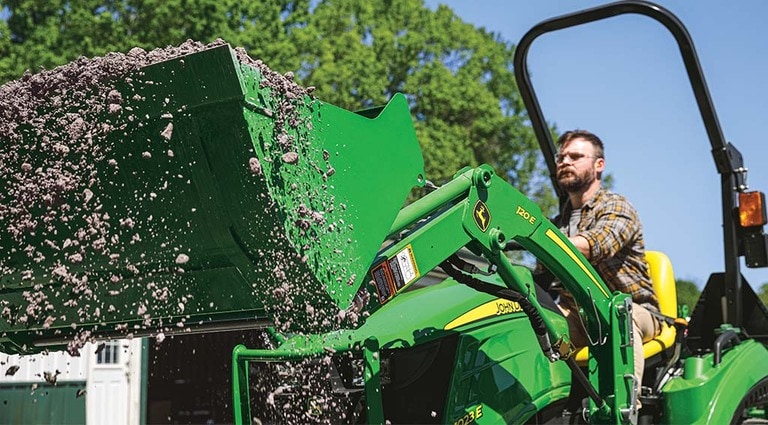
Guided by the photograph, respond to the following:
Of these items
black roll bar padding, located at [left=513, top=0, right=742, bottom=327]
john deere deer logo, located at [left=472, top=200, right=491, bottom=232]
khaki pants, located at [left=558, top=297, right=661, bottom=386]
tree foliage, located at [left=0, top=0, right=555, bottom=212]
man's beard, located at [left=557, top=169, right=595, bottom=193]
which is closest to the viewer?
john deere deer logo, located at [left=472, top=200, right=491, bottom=232]

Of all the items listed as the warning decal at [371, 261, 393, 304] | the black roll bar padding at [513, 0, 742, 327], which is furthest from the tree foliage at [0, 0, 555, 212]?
the warning decal at [371, 261, 393, 304]

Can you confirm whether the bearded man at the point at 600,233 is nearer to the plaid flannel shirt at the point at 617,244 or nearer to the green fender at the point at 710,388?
the plaid flannel shirt at the point at 617,244

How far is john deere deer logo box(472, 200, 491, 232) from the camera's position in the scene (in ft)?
10.0

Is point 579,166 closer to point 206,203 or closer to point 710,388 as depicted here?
point 710,388

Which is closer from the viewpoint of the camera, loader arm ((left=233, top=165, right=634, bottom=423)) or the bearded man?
loader arm ((left=233, top=165, right=634, bottom=423))

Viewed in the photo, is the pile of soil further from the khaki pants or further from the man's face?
the man's face

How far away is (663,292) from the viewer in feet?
14.9

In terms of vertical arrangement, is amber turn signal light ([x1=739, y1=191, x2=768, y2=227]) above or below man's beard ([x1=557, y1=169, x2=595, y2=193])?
below

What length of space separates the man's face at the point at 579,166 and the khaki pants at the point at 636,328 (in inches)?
23.7

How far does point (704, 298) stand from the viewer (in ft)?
16.2

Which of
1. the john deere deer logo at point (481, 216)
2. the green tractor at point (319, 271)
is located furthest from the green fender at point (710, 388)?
the john deere deer logo at point (481, 216)

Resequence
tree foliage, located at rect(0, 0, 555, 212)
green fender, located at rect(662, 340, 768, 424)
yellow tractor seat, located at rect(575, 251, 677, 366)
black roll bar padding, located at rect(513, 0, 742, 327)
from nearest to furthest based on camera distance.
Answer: green fender, located at rect(662, 340, 768, 424) → yellow tractor seat, located at rect(575, 251, 677, 366) → black roll bar padding, located at rect(513, 0, 742, 327) → tree foliage, located at rect(0, 0, 555, 212)

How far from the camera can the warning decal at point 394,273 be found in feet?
8.89

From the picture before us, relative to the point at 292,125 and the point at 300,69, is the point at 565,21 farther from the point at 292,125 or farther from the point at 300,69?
the point at 300,69
